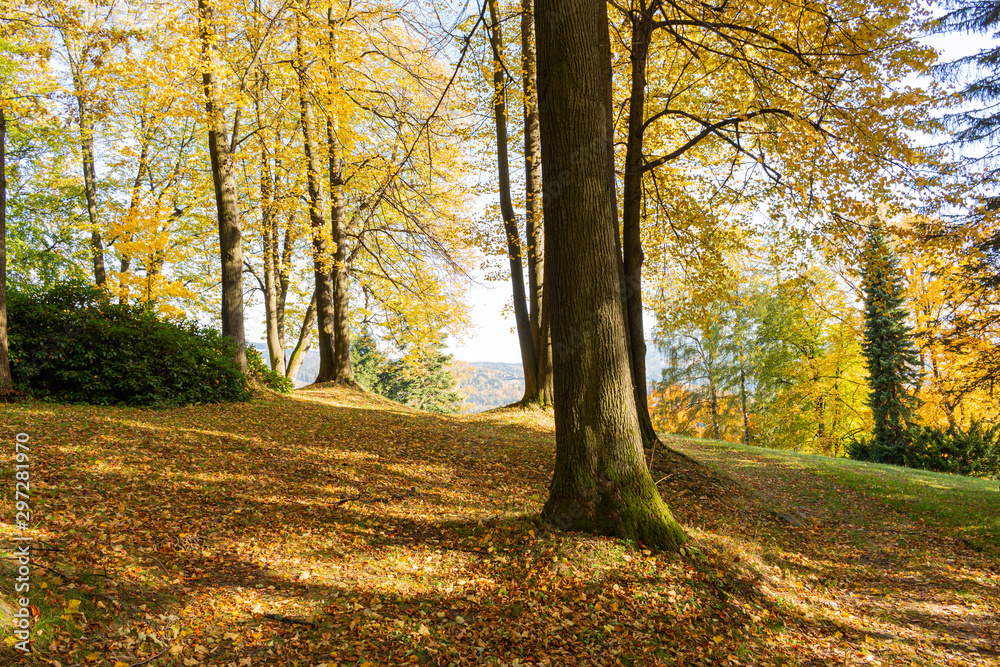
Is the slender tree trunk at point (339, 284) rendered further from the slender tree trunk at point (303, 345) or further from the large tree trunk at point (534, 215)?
the large tree trunk at point (534, 215)

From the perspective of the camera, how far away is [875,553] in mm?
6180

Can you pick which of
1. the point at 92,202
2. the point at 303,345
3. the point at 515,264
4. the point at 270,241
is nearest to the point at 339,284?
the point at 270,241

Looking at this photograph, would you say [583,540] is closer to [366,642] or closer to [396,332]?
[366,642]

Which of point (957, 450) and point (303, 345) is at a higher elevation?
point (303, 345)

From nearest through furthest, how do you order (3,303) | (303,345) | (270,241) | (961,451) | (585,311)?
(585,311) → (3,303) → (961,451) → (270,241) → (303,345)

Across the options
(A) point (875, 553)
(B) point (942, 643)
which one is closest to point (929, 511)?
(A) point (875, 553)

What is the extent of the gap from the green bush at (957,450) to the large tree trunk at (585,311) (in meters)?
14.8

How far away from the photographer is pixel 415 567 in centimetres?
419

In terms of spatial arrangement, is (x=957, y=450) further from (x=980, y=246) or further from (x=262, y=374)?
(x=262, y=374)

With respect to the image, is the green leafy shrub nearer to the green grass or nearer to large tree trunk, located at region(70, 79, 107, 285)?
large tree trunk, located at region(70, 79, 107, 285)

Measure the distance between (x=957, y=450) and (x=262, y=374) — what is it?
18.9 meters

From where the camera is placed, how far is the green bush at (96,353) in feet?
25.3

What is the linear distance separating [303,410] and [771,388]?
79.9ft

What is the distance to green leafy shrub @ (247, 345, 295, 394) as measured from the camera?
473 inches
